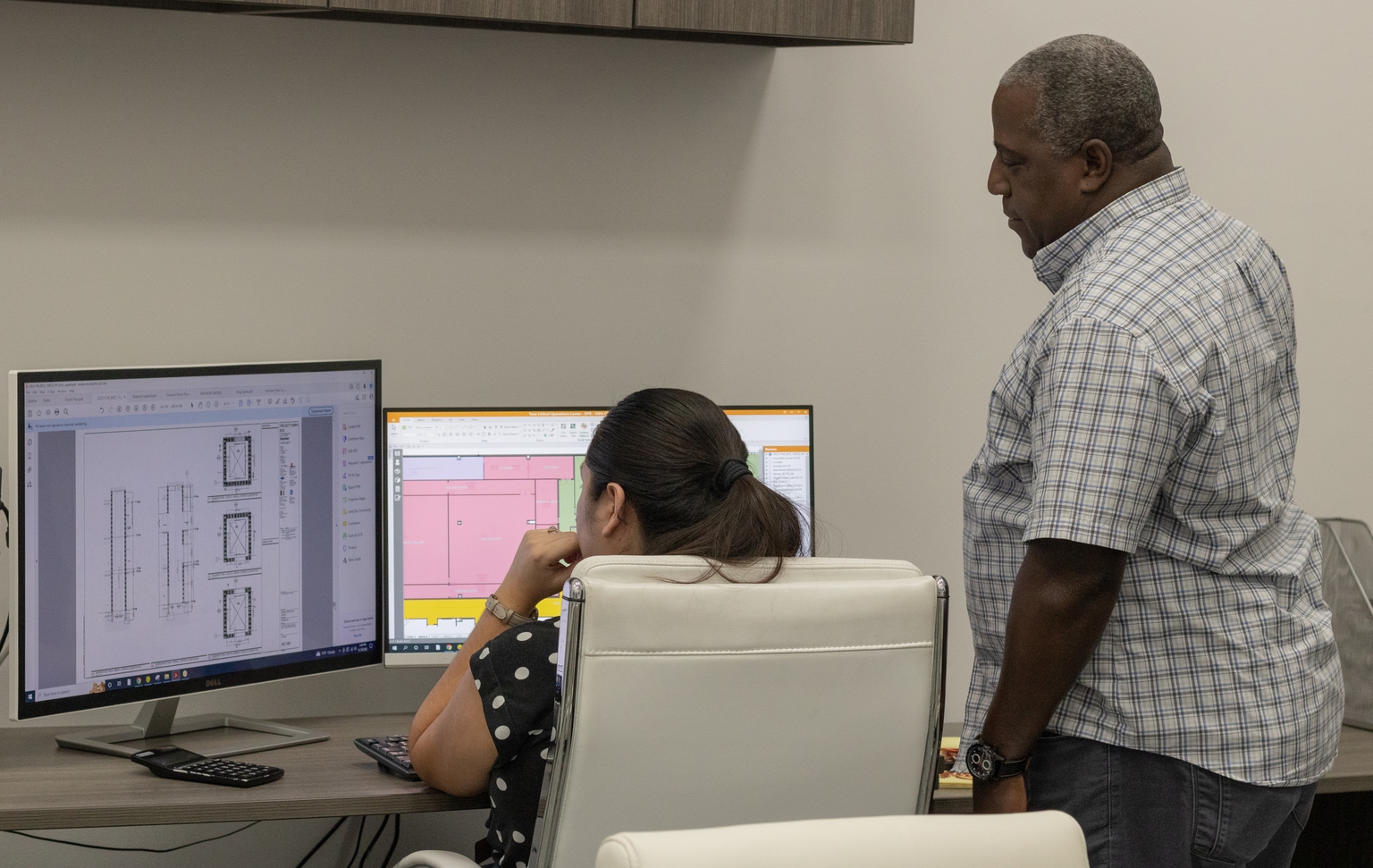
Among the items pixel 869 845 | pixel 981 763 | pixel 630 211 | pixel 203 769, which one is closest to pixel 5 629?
pixel 203 769

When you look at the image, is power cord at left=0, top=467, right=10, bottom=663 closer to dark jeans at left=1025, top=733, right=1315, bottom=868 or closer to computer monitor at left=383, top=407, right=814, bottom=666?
computer monitor at left=383, top=407, right=814, bottom=666

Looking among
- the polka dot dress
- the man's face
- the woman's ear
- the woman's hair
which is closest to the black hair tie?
the woman's hair

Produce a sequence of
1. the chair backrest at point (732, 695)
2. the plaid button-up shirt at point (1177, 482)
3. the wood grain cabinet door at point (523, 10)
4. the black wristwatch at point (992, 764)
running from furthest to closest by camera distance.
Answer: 1. the wood grain cabinet door at point (523, 10)
2. the black wristwatch at point (992, 764)
3. the plaid button-up shirt at point (1177, 482)
4. the chair backrest at point (732, 695)

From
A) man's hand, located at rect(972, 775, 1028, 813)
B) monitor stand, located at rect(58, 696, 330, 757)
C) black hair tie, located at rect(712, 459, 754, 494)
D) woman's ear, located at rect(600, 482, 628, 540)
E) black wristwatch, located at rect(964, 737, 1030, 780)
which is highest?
black hair tie, located at rect(712, 459, 754, 494)

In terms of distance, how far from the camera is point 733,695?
55.9 inches

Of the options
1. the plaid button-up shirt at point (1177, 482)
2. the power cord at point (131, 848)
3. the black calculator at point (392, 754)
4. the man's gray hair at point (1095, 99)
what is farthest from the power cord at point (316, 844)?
the man's gray hair at point (1095, 99)

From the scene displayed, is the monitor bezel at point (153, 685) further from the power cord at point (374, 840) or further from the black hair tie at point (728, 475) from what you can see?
the black hair tie at point (728, 475)

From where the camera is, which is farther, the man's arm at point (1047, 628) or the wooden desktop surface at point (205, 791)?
the wooden desktop surface at point (205, 791)

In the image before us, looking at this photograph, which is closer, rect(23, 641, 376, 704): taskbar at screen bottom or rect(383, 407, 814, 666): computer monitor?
rect(23, 641, 376, 704): taskbar at screen bottom

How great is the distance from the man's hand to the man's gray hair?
0.75m

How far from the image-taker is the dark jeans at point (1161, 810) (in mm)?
1583

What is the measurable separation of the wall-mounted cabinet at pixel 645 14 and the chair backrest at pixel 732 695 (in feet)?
3.39

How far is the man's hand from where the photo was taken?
161 centimetres

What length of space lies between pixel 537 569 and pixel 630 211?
0.91 m
